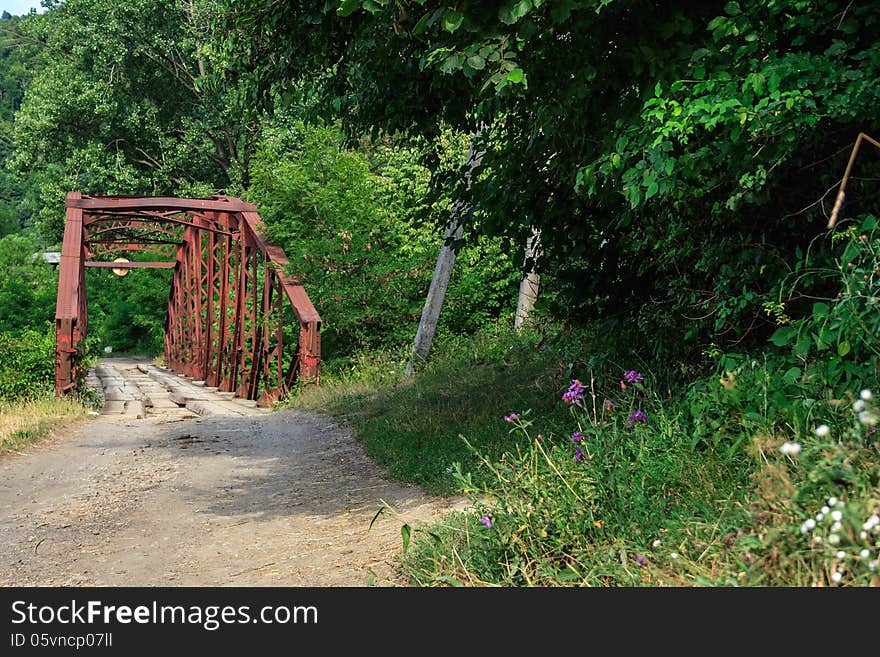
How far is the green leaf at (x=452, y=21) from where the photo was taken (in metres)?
4.48

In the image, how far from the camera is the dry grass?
10.7 meters

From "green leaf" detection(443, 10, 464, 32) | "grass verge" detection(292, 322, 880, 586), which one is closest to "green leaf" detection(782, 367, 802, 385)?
"grass verge" detection(292, 322, 880, 586)

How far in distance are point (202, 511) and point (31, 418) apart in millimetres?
6436

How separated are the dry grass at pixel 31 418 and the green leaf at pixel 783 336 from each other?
8.53 metres

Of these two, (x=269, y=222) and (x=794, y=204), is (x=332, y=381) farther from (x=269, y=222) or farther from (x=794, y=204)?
(x=794, y=204)

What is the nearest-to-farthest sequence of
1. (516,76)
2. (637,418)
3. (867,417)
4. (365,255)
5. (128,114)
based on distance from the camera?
(867,417)
(516,76)
(637,418)
(365,255)
(128,114)

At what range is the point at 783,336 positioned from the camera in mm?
4512

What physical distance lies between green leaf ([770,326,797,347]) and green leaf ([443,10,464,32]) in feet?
7.13

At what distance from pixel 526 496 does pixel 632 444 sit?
24.0 inches

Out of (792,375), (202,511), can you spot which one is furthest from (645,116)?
(202,511)

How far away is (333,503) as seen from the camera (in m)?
7.00

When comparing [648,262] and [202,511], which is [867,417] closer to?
[648,262]

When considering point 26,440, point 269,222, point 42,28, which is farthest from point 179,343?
point 26,440

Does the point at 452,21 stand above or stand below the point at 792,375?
above
